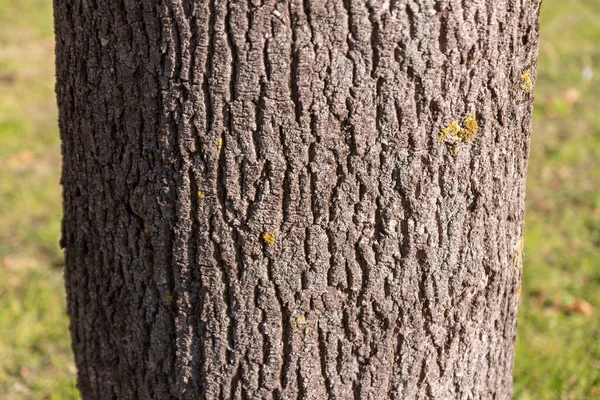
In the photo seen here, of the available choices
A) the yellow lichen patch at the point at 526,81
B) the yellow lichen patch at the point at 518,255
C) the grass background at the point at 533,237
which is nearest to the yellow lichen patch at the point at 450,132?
the yellow lichen patch at the point at 526,81

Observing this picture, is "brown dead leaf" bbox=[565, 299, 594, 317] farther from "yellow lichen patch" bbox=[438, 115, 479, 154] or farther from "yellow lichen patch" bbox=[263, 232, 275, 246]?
"yellow lichen patch" bbox=[263, 232, 275, 246]

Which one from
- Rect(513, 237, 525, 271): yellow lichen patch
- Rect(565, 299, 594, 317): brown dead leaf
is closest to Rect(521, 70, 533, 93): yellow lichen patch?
Rect(513, 237, 525, 271): yellow lichen patch

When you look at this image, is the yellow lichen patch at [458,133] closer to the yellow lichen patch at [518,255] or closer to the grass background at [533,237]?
the yellow lichen patch at [518,255]

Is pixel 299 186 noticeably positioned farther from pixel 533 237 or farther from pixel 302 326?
pixel 533 237

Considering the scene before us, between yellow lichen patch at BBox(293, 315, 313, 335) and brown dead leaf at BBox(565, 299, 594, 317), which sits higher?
yellow lichen patch at BBox(293, 315, 313, 335)

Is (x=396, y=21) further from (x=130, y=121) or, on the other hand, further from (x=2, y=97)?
(x=2, y=97)

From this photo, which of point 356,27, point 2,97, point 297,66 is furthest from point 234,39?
point 2,97
